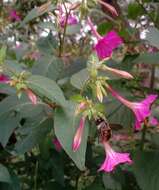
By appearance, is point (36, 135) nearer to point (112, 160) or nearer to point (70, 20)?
point (112, 160)

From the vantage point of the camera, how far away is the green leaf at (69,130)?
1.22 m

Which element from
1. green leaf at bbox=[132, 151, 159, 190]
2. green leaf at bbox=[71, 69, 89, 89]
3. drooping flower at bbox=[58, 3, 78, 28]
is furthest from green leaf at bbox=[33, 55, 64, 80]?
green leaf at bbox=[132, 151, 159, 190]

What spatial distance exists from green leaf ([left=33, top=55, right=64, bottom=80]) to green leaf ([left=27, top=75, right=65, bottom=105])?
29 centimetres

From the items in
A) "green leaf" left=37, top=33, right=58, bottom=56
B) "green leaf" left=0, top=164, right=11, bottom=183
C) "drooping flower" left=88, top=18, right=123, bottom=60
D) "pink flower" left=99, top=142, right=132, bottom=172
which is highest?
"drooping flower" left=88, top=18, right=123, bottom=60

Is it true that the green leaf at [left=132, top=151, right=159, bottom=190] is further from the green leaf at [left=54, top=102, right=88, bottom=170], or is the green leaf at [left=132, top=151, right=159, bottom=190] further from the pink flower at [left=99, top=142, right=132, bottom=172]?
the green leaf at [left=54, top=102, right=88, bottom=170]

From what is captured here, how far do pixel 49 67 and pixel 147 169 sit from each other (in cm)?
44

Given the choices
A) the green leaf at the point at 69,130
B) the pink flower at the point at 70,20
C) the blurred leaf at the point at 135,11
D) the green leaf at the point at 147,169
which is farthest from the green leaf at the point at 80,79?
the blurred leaf at the point at 135,11

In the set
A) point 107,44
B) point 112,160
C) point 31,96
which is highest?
point 107,44

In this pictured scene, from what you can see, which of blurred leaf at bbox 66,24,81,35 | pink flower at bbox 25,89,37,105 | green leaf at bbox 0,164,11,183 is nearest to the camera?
pink flower at bbox 25,89,37,105

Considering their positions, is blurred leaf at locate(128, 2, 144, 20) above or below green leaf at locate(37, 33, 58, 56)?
above

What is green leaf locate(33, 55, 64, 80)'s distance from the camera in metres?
1.64

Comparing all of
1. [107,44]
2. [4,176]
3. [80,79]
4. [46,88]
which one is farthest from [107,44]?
[4,176]

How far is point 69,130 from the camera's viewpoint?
4.17 feet

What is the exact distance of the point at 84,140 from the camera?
4.15ft
